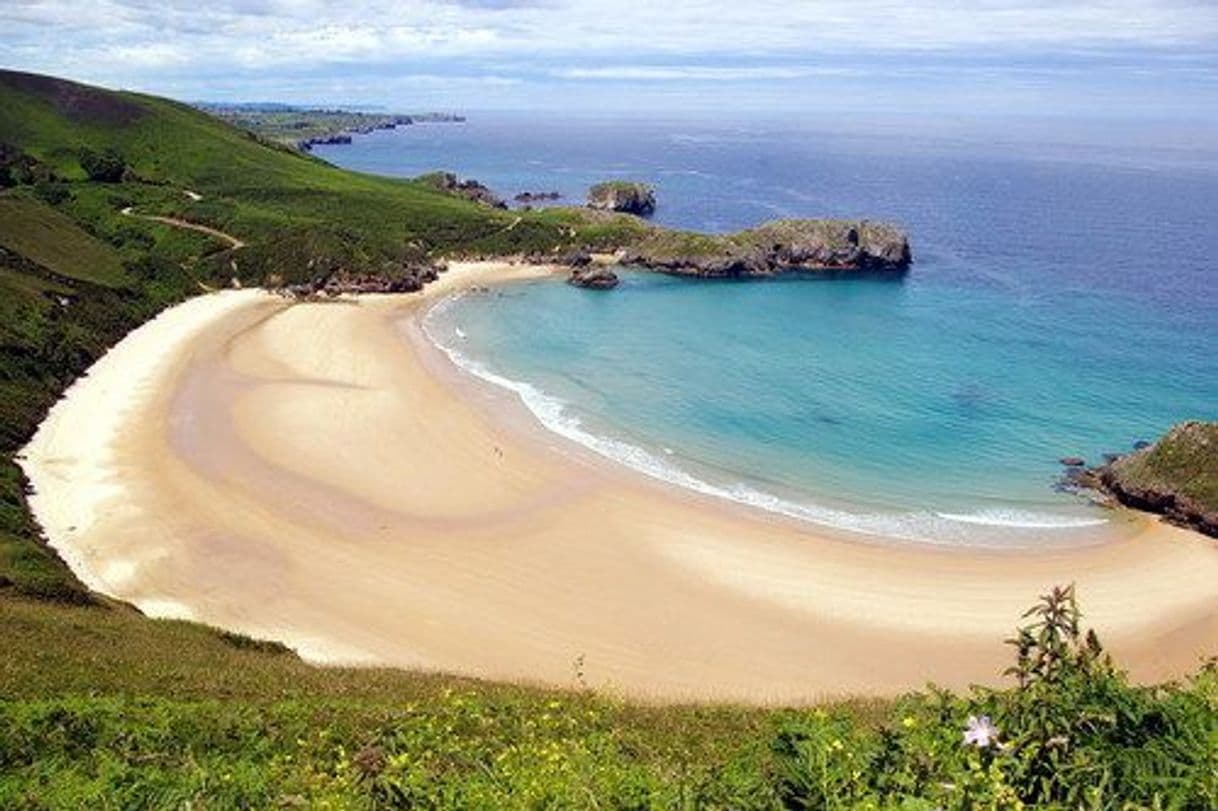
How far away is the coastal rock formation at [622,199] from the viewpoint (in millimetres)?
162375

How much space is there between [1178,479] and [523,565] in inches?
1314

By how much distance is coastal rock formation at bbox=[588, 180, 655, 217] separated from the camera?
162 m

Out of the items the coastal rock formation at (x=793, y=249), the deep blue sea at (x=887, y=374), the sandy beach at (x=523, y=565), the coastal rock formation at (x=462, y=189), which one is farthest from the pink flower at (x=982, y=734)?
the coastal rock formation at (x=462, y=189)

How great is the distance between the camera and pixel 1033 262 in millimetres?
122188

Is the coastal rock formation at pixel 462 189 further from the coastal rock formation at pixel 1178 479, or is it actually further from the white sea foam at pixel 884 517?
the coastal rock formation at pixel 1178 479

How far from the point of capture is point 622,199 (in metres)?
162

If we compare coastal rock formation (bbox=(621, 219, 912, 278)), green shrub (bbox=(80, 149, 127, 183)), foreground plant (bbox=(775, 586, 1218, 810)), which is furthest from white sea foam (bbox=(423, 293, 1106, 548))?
green shrub (bbox=(80, 149, 127, 183))

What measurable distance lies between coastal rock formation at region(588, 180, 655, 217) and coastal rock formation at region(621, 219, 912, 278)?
44.0 metres

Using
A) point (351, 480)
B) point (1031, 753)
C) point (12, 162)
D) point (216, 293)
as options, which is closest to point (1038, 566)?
point (351, 480)

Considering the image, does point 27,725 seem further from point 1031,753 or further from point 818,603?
point 818,603

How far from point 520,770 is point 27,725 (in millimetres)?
9920

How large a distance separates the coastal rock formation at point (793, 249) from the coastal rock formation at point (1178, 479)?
67.1 m

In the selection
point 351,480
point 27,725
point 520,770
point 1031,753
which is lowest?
point 351,480

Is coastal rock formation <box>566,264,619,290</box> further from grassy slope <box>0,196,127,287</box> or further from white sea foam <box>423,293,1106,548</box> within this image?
white sea foam <box>423,293,1106,548</box>
